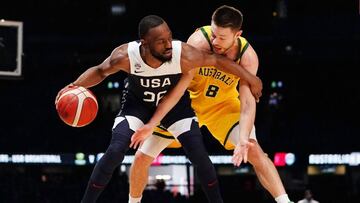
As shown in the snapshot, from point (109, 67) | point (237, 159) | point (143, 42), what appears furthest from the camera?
point (109, 67)

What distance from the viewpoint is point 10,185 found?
14828 mm

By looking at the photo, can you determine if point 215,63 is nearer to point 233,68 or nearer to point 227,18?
point 233,68

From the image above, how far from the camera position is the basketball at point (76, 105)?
4871mm

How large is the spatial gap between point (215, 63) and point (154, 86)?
0.49 meters

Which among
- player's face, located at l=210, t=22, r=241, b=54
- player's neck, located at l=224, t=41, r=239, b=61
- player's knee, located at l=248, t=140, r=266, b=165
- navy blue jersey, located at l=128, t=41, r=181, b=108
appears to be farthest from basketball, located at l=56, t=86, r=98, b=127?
player's knee, located at l=248, t=140, r=266, b=165

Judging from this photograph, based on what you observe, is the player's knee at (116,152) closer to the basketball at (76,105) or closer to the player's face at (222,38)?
the basketball at (76,105)

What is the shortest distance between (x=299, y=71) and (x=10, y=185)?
8.88 metres

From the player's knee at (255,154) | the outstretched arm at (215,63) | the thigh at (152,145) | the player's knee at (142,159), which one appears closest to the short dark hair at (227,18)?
the outstretched arm at (215,63)

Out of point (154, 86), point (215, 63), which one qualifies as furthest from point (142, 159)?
point (215, 63)

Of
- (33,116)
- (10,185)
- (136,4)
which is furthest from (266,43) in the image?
(10,185)

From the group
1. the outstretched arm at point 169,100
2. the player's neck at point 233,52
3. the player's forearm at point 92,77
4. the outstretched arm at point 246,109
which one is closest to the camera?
the outstretched arm at point 246,109

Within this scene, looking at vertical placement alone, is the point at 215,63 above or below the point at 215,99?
above

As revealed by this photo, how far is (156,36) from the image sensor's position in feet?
15.3

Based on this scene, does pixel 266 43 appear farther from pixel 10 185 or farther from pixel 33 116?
pixel 10 185
